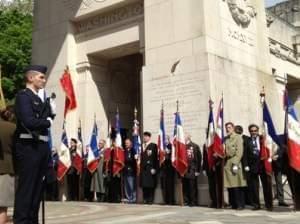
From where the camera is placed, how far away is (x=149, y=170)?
1112cm

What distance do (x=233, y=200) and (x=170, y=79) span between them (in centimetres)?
392

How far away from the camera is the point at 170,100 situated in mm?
11969

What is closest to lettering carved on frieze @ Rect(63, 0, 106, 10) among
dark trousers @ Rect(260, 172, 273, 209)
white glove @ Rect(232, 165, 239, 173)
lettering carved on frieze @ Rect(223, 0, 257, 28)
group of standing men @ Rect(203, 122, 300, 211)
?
lettering carved on frieze @ Rect(223, 0, 257, 28)

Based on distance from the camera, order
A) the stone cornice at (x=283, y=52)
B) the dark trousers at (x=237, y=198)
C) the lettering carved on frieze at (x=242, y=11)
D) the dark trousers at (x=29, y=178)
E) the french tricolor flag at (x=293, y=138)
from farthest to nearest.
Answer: the stone cornice at (x=283, y=52), the lettering carved on frieze at (x=242, y=11), the dark trousers at (x=237, y=198), the french tricolor flag at (x=293, y=138), the dark trousers at (x=29, y=178)

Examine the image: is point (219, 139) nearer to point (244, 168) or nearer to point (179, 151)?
point (244, 168)

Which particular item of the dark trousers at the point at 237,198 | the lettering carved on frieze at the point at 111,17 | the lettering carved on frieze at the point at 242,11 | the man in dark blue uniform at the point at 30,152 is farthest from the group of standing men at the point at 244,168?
the lettering carved on frieze at the point at 111,17

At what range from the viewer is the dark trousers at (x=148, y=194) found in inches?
443

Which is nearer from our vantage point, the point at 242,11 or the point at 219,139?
the point at 219,139

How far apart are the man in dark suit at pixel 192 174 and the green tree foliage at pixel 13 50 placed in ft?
46.7

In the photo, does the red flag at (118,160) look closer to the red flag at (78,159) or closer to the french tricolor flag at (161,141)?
the french tricolor flag at (161,141)

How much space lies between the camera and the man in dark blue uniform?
4.42 m

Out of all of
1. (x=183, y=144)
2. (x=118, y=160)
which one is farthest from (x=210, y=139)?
(x=118, y=160)

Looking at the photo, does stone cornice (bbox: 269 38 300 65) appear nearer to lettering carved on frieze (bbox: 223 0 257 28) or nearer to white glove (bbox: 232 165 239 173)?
lettering carved on frieze (bbox: 223 0 257 28)

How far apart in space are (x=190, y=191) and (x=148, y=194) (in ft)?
3.97
